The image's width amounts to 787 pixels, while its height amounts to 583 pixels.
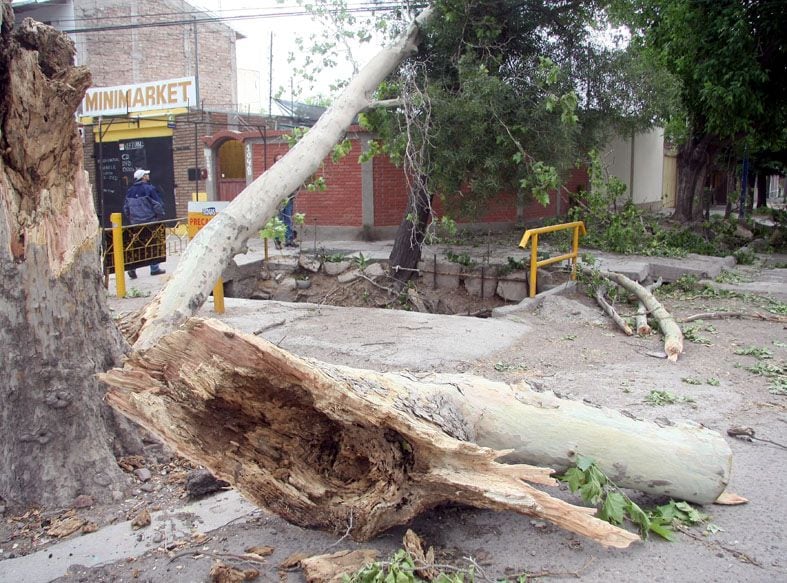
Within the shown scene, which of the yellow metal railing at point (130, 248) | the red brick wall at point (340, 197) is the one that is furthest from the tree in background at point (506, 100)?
the red brick wall at point (340, 197)

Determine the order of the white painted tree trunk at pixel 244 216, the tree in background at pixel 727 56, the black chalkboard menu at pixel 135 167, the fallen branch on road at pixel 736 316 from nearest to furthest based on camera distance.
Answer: the white painted tree trunk at pixel 244 216
the fallen branch on road at pixel 736 316
the tree in background at pixel 727 56
the black chalkboard menu at pixel 135 167

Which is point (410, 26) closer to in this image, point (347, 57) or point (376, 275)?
point (347, 57)

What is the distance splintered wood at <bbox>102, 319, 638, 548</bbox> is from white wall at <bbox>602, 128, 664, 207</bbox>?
20.4m

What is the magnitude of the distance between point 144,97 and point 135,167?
3.25 meters

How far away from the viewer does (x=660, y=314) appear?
8406 mm

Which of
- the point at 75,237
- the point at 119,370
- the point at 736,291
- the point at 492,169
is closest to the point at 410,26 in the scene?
the point at 492,169

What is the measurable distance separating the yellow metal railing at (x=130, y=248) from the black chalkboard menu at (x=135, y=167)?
30.6ft

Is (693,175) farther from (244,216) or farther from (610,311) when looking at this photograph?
(244,216)

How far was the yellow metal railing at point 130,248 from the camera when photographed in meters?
9.48

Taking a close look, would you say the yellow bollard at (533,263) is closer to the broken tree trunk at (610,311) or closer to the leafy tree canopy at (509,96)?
the leafy tree canopy at (509,96)

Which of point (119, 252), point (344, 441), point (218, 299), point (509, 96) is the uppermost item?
point (509, 96)

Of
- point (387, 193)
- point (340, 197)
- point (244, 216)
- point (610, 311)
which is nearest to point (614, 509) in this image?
point (244, 216)

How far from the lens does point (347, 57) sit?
10.2 m

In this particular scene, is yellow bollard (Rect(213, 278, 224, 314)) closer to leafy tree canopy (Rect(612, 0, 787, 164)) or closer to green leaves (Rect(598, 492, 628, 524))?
green leaves (Rect(598, 492, 628, 524))
